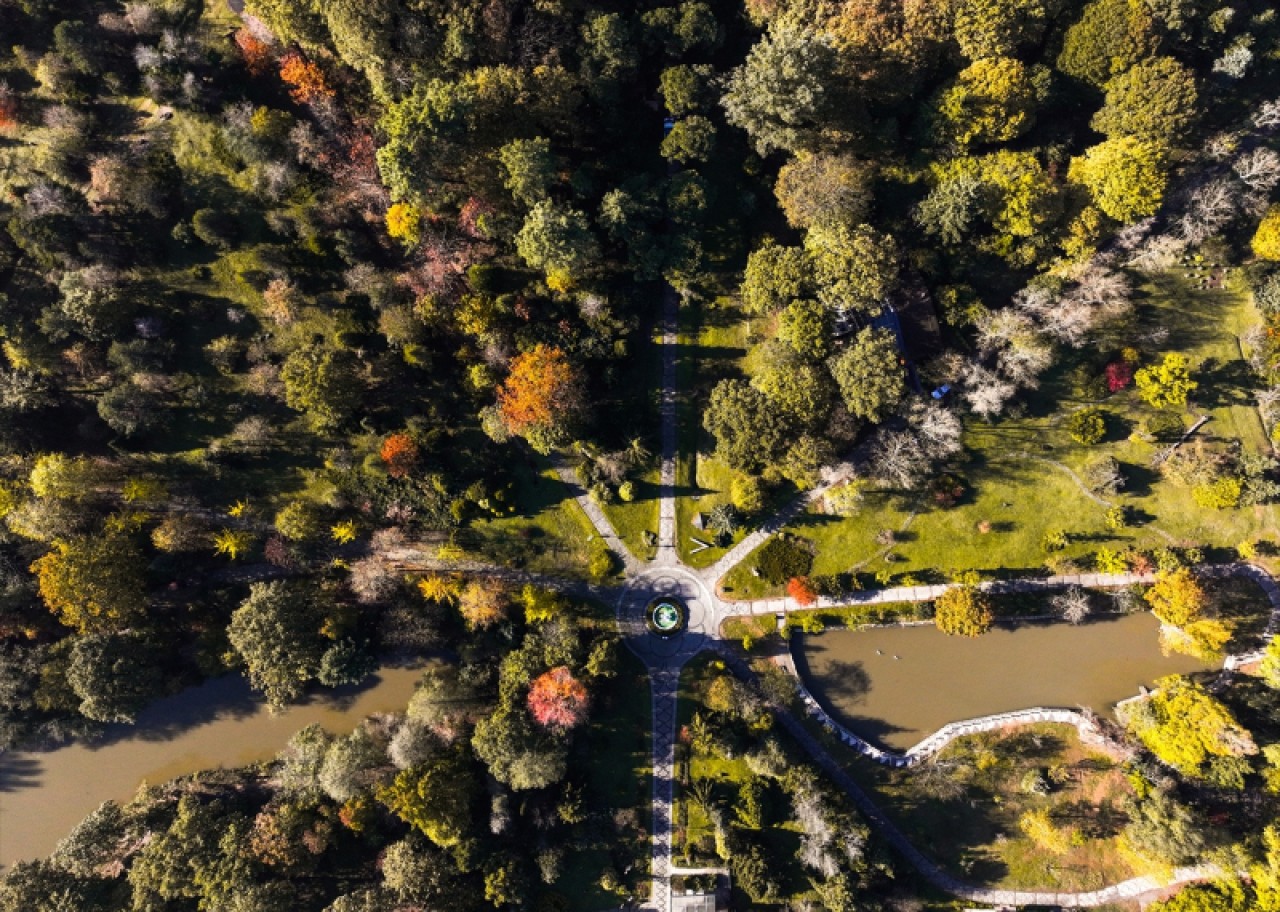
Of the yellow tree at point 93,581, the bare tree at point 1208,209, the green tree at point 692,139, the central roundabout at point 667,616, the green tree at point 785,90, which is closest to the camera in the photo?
the green tree at point 785,90

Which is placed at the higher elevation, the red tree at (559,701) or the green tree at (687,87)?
the green tree at (687,87)

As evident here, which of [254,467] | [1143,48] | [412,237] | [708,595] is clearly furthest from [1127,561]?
[254,467]

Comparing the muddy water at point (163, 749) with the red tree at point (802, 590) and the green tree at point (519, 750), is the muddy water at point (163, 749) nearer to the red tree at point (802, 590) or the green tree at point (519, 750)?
the green tree at point (519, 750)

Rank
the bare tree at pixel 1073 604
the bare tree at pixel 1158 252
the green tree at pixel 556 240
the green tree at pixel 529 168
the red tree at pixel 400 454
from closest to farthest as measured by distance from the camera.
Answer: the green tree at pixel 529 168
the green tree at pixel 556 240
the bare tree at pixel 1073 604
the bare tree at pixel 1158 252
the red tree at pixel 400 454

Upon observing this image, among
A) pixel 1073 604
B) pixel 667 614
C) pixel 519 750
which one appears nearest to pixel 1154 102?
pixel 1073 604

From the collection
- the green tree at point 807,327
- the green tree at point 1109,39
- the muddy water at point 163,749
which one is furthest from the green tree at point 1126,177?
the muddy water at point 163,749

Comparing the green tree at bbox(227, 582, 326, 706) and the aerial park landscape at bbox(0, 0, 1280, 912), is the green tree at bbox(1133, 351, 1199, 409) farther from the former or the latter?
the green tree at bbox(227, 582, 326, 706)
